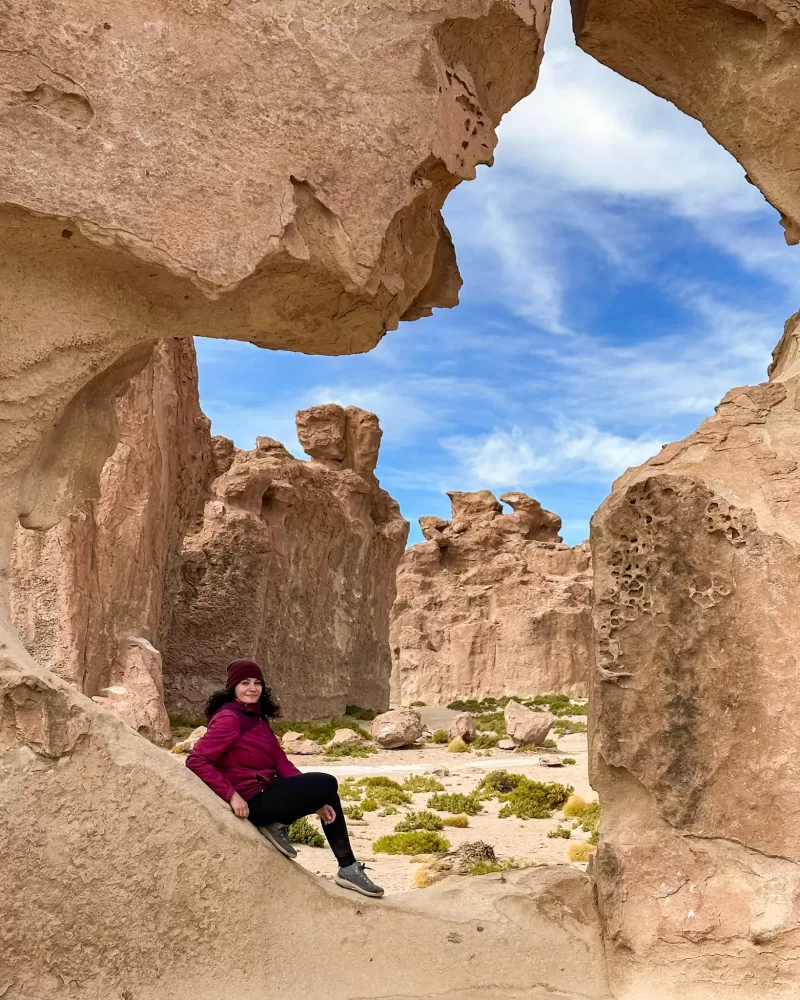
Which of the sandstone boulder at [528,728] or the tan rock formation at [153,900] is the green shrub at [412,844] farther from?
the sandstone boulder at [528,728]

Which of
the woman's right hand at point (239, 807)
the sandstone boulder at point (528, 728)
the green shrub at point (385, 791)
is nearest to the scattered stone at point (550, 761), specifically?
the sandstone boulder at point (528, 728)

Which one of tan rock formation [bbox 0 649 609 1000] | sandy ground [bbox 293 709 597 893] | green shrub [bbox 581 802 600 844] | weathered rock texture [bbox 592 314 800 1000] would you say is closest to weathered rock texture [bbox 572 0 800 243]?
weathered rock texture [bbox 592 314 800 1000]

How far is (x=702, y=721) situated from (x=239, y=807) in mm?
2237

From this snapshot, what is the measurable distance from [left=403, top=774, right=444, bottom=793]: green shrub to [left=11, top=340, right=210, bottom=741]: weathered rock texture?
4082mm

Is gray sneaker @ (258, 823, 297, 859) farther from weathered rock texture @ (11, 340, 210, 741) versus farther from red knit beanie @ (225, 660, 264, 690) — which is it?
weathered rock texture @ (11, 340, 210, 741)

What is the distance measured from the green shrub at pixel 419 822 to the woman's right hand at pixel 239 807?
5.01m

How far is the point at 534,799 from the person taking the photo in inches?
415

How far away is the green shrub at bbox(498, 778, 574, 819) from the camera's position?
10.1 meters

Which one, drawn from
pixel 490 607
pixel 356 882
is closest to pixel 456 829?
pixel 356 882

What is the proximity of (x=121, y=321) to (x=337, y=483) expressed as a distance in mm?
20436

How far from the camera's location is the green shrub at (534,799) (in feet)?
33.0

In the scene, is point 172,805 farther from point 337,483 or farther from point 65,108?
point 337,483

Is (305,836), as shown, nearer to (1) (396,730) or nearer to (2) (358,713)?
(1) (396,730)

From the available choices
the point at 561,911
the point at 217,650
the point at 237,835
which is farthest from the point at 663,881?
the point at 217,650
